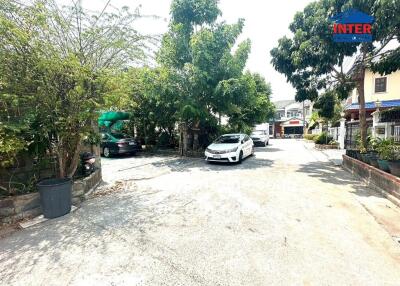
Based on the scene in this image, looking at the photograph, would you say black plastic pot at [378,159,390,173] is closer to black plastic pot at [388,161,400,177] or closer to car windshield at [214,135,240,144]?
black plastic pot at [388,161,400,177]

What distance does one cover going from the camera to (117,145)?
12852 mm

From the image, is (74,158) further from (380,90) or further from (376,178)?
(380,90)

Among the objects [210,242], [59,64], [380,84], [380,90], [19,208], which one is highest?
[380,84]

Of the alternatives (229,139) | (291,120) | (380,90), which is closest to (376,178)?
(229,139)

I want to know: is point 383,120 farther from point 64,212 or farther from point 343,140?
point 64,212

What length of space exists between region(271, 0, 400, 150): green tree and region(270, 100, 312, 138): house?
31.9 meters

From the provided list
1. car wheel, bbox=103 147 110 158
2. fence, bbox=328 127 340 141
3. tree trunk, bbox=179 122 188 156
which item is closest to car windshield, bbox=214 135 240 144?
tree trunk, bbox=179 122 188 156

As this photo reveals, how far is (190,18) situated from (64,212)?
10932 millimetres

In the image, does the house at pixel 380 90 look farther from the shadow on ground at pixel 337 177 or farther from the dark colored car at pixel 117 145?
the dark colored car at pixel 117 145

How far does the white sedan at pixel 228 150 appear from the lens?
10365mm

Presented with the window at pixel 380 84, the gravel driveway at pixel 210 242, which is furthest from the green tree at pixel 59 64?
the window at pixel 380 84

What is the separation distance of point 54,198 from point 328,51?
938 cm

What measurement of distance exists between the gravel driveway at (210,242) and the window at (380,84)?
16016mm

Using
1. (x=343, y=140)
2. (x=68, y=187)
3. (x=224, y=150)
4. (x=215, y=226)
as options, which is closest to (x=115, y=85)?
(x=68, y=187)
